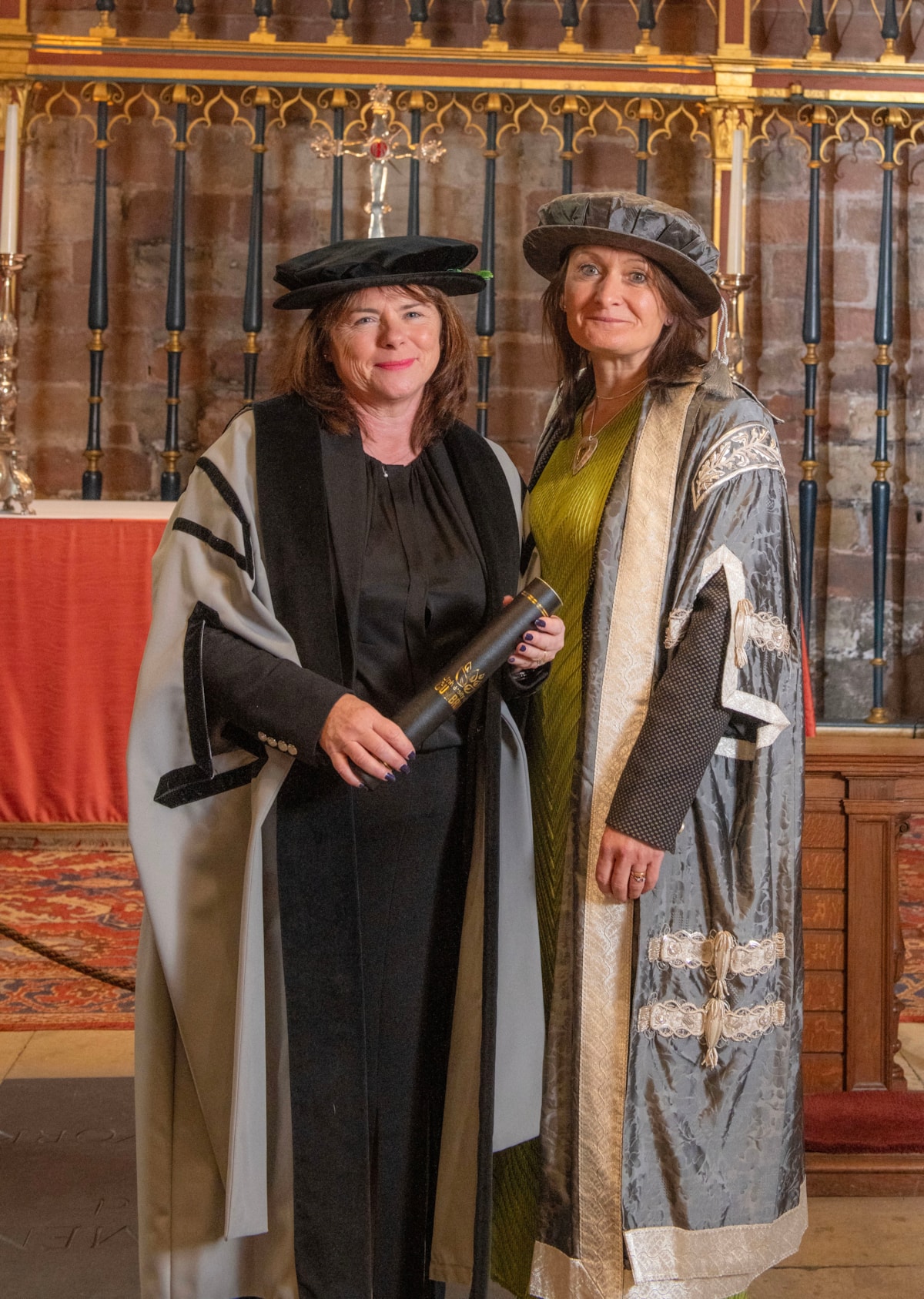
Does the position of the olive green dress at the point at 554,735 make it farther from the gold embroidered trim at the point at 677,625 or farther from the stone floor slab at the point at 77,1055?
the stone floor slab at the point at 77,1055

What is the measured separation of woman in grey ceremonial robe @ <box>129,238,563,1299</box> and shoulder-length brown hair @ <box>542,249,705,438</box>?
0.25m

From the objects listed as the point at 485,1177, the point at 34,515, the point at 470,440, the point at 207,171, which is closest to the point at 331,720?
the point at 470,440

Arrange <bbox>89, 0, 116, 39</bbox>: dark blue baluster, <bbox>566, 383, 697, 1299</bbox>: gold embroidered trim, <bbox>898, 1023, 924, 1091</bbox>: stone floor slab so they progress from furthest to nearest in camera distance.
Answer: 1. <bbox>89, 0, 116, 39</bbox>: dark blue baluster
2. <bbox>898, 1023, 924, 1091</bbox>: stone floor slab
3. <bbox>566, 383, 697, 1299</bbox>: gold embroidered trim

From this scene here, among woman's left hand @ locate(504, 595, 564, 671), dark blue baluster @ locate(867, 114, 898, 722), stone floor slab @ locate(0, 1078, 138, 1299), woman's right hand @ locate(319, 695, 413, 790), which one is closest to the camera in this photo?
woman's right hand @ locate(319, 695, 413, 790)

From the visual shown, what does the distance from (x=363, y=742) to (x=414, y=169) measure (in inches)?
141

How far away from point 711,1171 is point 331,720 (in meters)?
0.83

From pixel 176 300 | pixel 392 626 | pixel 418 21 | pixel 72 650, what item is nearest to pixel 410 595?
pixel 392 626

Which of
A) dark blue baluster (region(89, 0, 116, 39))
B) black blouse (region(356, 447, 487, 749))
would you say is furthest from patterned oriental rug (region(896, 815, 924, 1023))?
dark blue baluster (region(89, 0, 116, 39))

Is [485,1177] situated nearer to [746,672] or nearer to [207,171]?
[746,672]

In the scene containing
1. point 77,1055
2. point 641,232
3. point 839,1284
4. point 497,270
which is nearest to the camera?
point 641,232

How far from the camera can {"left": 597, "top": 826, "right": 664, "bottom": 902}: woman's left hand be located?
6.05ft

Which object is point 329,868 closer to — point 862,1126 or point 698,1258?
point 698,1258

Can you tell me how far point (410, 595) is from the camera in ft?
6.01

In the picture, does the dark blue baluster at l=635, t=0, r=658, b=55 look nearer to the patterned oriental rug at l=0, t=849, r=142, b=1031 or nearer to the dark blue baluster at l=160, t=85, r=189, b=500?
the dark blue baluster at l=160, t=85, r=189, b=500
